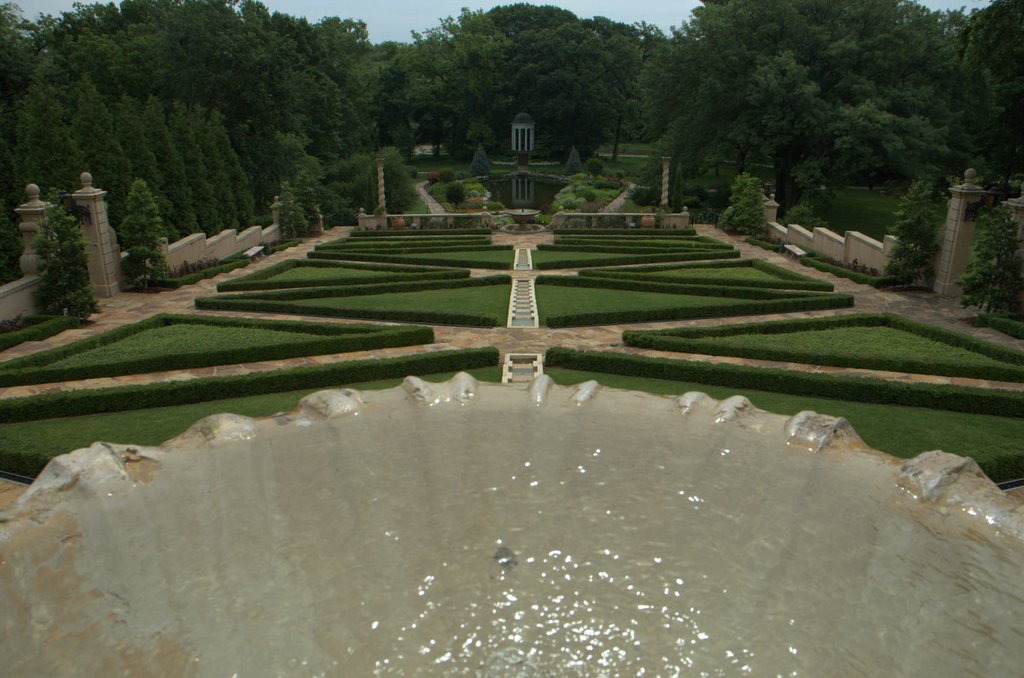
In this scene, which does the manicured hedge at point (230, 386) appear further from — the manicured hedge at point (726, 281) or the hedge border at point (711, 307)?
the manicured hedge at point (726, 281)

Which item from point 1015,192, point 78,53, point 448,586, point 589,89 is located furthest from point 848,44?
point 78,53

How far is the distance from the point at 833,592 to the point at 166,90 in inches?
1927

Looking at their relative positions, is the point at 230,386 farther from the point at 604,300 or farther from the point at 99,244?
the point at 99,244

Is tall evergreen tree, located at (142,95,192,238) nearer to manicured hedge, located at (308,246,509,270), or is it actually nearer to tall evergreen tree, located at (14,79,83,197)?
tall evergreen tree, located at (14,79,83,197)

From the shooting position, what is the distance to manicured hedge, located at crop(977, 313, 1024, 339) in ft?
56.1

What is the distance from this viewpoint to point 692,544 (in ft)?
21.9

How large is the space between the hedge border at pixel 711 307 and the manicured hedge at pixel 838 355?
146cm

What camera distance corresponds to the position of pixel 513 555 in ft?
21.5

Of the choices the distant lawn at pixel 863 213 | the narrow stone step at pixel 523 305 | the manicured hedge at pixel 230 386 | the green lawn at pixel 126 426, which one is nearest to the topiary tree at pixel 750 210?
the distant lawn at pixel 863 213

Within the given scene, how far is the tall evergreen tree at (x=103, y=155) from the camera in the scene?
27.3 meters

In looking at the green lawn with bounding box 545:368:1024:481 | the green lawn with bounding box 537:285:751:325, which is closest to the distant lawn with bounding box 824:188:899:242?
the green lawn with bounding box 537:285:751:325

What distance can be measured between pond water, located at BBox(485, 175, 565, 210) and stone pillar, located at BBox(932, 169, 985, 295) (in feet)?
108

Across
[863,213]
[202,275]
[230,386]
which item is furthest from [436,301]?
[863,213]

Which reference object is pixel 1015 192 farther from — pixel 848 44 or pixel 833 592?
pixel 833 592
